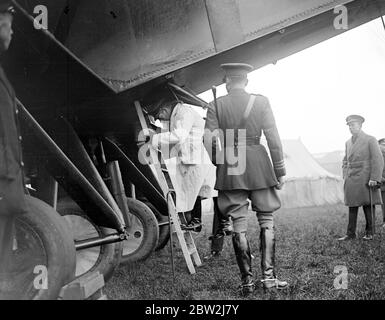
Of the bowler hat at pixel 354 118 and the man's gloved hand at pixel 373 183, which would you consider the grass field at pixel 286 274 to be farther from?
the bowler hat at pixel 354 118

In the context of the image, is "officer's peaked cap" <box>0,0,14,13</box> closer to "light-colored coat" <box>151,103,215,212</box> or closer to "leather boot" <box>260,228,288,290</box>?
"light-colored coat" <box>151,103,215,212</box>

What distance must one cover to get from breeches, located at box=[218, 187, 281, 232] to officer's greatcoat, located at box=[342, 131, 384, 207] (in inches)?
147

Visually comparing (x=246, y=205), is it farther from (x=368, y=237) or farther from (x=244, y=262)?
(x=368, y=237)

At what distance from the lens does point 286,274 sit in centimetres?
401

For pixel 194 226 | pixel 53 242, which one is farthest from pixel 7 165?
pixel 194 226

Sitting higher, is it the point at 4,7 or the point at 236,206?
the point at 4,7

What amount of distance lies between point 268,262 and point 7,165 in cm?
218

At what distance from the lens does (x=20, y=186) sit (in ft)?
7.48

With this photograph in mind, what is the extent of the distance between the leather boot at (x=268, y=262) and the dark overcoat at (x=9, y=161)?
6.49ft

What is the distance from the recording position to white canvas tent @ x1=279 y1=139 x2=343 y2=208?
67.3 ft

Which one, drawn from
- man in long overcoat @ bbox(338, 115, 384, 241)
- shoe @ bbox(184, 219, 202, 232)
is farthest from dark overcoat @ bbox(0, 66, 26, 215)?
man in long overcoat @ bbox(338, 115, 384, 241)

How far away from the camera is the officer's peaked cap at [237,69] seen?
144 inches

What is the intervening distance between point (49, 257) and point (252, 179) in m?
1.78

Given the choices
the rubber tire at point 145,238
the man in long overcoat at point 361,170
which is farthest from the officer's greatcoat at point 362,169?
the rubber tire at point 145,238
